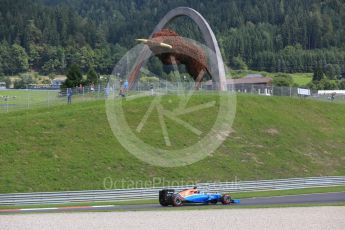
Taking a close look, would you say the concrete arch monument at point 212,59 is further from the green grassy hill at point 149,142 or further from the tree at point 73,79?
the tree at point 73,79

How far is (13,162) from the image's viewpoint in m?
54.5

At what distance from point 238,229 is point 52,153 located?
3000 cm

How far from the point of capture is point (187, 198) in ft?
134

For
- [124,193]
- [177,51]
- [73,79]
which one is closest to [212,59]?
[177,51]

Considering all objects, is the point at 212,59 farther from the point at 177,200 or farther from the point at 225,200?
the point at 177,200

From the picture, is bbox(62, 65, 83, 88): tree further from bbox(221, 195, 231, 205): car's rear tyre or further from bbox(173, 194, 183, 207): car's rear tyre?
bbox(173, 194, 183, 207): car's rear tyre

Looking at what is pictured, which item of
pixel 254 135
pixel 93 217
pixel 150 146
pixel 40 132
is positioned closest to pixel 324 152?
pixel 254 135

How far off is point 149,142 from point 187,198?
70.0 feet

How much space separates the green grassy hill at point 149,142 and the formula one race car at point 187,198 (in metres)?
12.4

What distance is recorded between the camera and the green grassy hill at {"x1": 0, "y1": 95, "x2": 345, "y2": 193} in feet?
176

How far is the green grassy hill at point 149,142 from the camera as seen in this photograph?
53781 millimetres

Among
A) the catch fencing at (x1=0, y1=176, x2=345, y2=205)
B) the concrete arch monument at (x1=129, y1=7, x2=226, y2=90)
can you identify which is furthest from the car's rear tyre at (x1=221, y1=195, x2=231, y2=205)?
the concrete arch monument at (x1=129, y1=7, x2=226, y2=90)

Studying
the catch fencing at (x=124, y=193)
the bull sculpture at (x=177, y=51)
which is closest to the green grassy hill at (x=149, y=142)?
the catch fencing at (x=124, y=193)

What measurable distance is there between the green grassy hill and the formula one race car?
12413 millimetres
